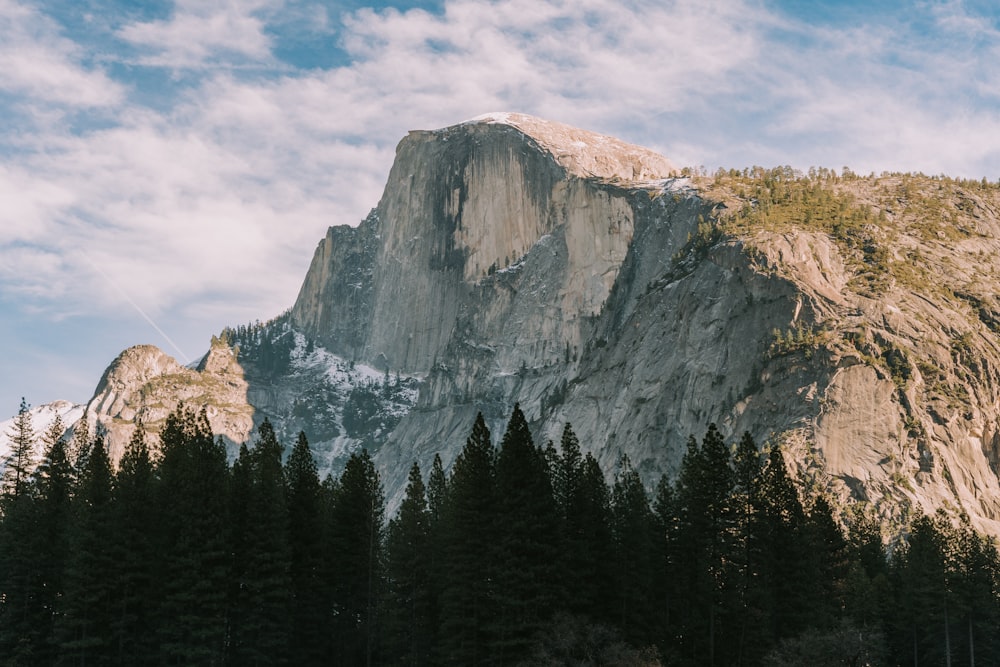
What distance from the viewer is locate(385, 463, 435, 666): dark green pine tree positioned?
80.5 m

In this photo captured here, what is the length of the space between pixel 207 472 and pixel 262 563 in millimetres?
7276

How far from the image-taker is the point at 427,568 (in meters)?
81.2

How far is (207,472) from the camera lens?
68812 millimetres

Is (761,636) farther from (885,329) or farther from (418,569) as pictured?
(885,329)

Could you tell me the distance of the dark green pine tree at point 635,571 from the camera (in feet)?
238

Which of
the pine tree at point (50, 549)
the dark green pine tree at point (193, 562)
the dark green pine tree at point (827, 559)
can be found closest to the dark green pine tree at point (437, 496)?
the dark green pine tree at point (193, 562)

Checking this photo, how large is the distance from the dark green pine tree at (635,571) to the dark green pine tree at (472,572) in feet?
30.0

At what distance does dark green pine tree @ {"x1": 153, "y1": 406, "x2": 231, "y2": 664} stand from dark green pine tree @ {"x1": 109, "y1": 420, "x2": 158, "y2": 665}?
0.73m

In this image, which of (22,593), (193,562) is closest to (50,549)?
(22,593)

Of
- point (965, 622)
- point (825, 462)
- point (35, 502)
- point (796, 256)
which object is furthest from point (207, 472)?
point (796, 256)

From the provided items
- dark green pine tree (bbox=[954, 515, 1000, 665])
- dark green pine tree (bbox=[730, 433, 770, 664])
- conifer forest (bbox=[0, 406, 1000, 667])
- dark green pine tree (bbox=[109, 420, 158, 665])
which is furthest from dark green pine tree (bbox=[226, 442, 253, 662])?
dark green pine tree (bbox=[954, 515, 1000, 665])

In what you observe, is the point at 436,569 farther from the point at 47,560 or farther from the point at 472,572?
the point at 47,560

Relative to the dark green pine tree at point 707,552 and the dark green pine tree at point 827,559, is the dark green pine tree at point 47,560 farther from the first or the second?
the dark green pine tree at point 827,559

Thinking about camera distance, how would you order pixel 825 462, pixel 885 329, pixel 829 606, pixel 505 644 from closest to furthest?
1. pixel 505 644
2. pixel 829 606
3. pixel 825 462
4. pixel 885 329
